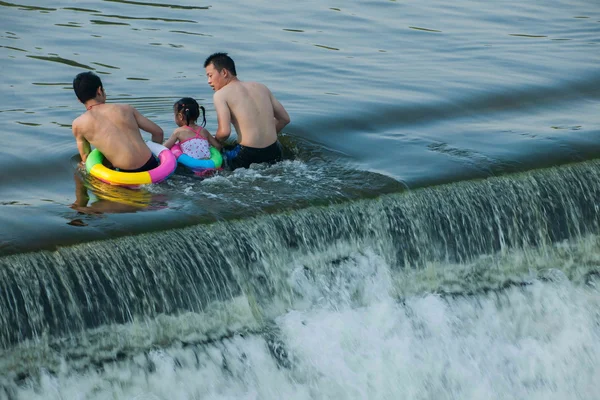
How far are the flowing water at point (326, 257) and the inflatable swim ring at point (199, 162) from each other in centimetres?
13

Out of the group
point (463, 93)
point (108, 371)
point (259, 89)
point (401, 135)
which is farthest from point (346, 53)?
point (108, 371)

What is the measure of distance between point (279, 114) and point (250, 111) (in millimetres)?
387

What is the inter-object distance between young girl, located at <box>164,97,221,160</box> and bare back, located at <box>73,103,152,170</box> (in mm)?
456

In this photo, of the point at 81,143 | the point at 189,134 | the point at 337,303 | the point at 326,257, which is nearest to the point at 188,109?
the point at 189,134

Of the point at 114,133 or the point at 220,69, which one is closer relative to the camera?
the point at 114,133

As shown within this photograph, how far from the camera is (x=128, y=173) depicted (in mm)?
8156

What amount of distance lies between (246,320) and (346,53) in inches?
273

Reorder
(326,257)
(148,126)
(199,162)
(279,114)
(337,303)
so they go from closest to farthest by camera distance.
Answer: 1. (337,303)
2. (326,257)
3. (148,126)
4. (199,162)
5. (279,114)

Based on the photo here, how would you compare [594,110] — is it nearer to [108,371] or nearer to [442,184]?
[442,184]

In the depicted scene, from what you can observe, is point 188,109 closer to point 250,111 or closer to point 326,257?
point 250,111

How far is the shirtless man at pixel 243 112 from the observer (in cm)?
866

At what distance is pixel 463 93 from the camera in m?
11.5

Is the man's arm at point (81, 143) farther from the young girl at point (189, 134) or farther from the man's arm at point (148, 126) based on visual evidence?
the young girl at point (189, 134)

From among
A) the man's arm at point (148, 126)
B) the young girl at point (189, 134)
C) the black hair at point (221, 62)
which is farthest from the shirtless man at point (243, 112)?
the man's arm at point (148, 126)
